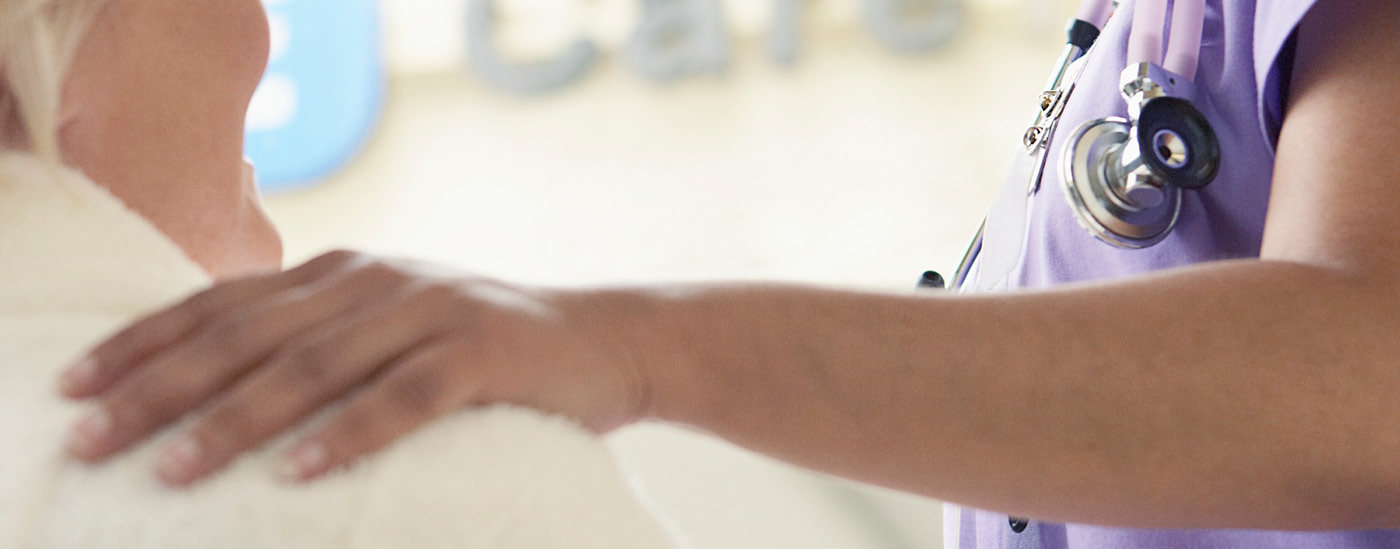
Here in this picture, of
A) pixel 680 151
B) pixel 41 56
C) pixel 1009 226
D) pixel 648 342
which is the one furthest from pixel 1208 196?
pixel 680 151

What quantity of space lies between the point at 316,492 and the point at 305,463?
10 mm

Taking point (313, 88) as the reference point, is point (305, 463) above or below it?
above

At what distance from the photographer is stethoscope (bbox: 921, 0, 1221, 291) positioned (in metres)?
0.54

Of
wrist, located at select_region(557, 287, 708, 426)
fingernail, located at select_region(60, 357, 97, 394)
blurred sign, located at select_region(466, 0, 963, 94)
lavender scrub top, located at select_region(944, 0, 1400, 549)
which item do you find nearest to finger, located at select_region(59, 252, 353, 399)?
fingernail, located at select_region(60, 357, 97, 394)

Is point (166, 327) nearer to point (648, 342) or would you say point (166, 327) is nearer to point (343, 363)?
point (343, 363)

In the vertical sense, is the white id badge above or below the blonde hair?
below

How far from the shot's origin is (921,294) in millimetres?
449

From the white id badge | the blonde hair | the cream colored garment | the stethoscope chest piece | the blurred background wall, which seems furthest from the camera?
the blurred background wall

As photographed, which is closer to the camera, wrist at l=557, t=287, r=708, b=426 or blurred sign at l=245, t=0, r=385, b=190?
wrist at l=557, t=287, r=708, b=426

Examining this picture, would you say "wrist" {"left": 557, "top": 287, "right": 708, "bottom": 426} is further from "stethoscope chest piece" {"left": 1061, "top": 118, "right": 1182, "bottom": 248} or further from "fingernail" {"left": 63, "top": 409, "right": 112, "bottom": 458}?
"stethoscope chest piece" {"left": 1061, "top": 118, "right": 1182, "bottom": 248}

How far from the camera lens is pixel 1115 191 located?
1.88 feet

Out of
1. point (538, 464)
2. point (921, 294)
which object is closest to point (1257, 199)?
point (921, 294)

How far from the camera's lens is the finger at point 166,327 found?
39cm

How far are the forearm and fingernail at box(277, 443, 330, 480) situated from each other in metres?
0.13
